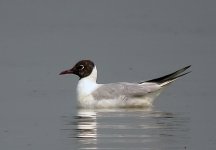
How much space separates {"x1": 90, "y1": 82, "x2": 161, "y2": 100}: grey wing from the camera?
597 inches

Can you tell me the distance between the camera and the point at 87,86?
15.5 m

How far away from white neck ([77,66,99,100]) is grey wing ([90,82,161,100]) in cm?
15

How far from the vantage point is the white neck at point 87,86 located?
1532cm

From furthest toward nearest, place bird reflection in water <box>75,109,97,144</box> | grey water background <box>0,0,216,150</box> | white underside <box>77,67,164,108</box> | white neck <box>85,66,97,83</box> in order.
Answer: white neck <box>85,66,97,83</box>, white underside <box>77,67,164,108</box>, grey water background <box>0,0,216,150</box>, bird reflection in water <box>75,109,97,144</box>

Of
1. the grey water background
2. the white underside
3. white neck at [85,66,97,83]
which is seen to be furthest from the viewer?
white neck at [85,66,97,83]

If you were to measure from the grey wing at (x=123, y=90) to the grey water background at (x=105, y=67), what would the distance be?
313 millimetres

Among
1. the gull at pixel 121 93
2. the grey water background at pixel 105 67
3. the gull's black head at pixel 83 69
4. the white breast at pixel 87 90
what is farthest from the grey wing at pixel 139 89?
the gull's black head at pixel 83 69

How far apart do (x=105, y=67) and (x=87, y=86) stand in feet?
9.11

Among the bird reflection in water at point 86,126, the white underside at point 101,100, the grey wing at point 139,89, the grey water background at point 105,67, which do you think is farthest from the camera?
the grey wing at point 139,89

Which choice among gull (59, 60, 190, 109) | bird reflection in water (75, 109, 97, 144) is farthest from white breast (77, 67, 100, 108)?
bird reflection in water (75, 109, 97, 144)

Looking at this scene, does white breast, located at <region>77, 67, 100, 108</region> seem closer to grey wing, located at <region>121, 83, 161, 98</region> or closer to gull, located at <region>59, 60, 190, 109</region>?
gull, located at <region>59, 60, 190, 109</region>

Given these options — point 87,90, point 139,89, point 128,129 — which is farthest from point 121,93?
point 128,129

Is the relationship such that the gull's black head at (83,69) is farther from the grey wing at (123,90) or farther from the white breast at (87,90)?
the grey wing at (123,90)

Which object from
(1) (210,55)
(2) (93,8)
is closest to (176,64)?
(1) (210,55)
